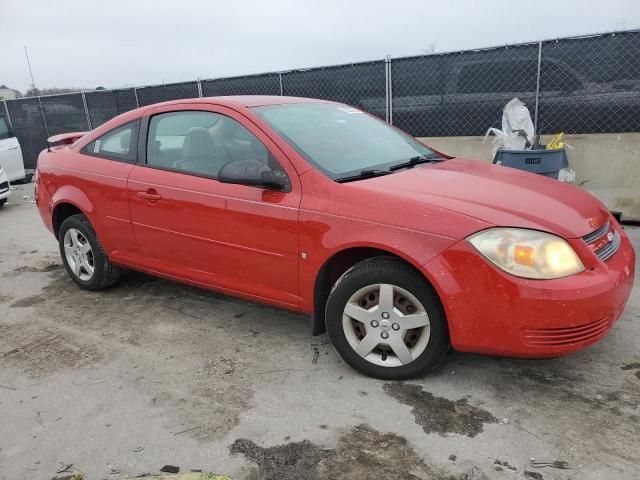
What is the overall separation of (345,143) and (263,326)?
4.65 ft

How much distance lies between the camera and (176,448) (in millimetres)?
2494

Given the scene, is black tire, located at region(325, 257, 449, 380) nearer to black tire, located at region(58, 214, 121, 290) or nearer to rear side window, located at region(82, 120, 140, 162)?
rear side window, located at region(82, 120, 140, 162)

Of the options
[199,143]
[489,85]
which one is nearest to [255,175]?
[199,143]

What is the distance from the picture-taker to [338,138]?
3520 millimetres

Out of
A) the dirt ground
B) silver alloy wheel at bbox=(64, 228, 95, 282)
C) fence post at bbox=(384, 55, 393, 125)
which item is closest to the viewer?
the dirt ground

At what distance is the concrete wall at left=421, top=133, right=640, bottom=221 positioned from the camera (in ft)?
20.2

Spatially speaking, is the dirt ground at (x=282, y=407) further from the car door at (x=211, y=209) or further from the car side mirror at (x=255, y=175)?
the car side mirror at (x=255, y=175)

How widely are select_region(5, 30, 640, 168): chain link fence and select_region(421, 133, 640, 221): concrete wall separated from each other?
0.50ft

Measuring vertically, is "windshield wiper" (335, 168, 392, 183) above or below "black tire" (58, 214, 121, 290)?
above

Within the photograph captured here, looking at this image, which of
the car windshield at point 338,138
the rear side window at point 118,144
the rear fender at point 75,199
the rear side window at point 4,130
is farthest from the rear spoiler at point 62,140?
the rear side window at point 4,130

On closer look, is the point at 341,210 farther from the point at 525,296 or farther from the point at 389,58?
the point at 389,58

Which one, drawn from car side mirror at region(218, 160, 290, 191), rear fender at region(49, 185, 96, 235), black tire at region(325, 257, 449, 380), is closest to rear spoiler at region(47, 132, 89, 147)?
rear fender at region(49, 185, 96, 235)

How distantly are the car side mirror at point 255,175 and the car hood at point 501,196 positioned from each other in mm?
467

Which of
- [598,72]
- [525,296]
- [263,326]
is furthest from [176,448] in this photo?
[598,72]
